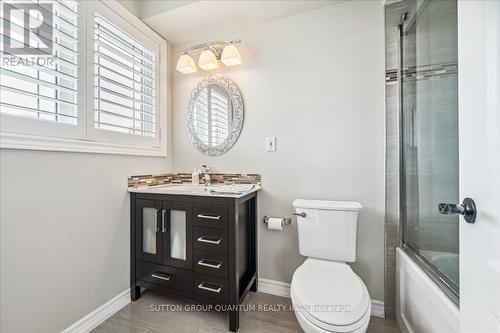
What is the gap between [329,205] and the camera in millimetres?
1465

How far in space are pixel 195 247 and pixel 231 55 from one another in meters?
1.53

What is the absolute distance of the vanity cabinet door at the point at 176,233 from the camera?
4.99 feet

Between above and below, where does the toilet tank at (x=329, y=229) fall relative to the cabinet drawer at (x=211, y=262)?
above

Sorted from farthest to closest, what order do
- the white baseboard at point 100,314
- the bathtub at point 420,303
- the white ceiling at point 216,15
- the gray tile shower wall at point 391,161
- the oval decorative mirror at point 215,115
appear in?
the oval decorative mirror at point 215,115 < the white ceiling at point 216,15 < the gray tile shower wall at point 391,161 < the white baseboard at point 100,314 < the bathtub at point 420,303

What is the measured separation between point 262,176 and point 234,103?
69 cm

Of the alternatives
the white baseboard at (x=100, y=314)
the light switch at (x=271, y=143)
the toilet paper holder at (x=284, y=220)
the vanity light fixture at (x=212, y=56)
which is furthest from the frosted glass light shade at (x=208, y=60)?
the white baseboard at (x=100, y=314)

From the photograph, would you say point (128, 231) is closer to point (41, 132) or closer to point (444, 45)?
point (41, 132)

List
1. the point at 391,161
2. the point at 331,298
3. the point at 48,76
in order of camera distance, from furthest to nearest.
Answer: the point at 391,161 → the point at 48,76 → the point at 331,298

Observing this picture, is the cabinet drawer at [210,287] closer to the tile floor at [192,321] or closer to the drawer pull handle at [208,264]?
the drawer pull handle at [208,264]

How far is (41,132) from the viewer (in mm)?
1181

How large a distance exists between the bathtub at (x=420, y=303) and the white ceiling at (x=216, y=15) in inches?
74.3
